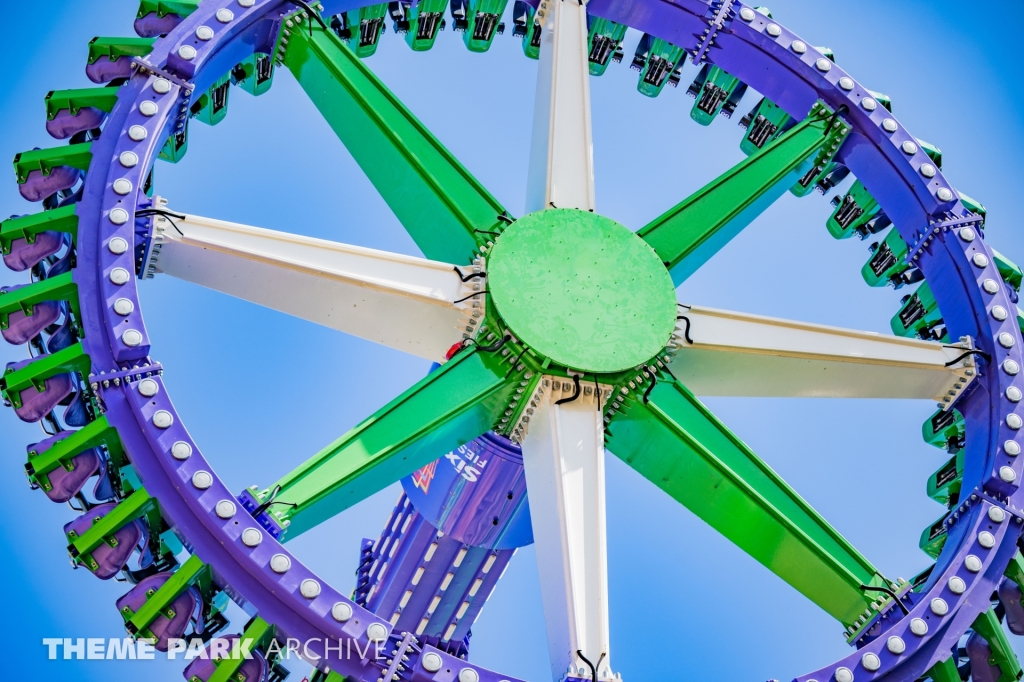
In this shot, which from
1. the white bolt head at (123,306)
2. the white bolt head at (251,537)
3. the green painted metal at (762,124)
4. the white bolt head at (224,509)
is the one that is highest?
the green painted metal at (762,124)

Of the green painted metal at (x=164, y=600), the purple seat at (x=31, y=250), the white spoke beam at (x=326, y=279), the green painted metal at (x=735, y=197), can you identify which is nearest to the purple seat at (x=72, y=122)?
the purple seat at (x=31, y=250)

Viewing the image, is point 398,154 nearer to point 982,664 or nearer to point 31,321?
point 31,321

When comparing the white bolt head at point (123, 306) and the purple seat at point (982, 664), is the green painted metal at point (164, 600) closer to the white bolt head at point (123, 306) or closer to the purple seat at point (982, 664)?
the white bolt head at point (123, 306)

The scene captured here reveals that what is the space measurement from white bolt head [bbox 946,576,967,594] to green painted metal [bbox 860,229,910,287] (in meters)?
5.57

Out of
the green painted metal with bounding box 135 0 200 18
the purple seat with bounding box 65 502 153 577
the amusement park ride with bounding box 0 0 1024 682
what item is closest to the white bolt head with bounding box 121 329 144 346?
the amusement park ride with bounding box 0 0 1024 682

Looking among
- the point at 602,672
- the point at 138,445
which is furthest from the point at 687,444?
the point at 138,445

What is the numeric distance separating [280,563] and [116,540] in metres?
1.73

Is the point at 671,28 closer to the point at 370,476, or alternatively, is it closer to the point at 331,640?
the point at 370,476

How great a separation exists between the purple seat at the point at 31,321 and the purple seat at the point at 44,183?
1.66 metres

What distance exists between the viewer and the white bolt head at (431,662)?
600 inches

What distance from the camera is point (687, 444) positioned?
1812cm

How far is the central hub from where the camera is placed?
59.6 ft

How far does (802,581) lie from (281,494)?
251 inches

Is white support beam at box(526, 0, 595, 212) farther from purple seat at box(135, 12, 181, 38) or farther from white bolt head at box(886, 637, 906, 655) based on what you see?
white bolt head at box(886, 637, 906, 655)
